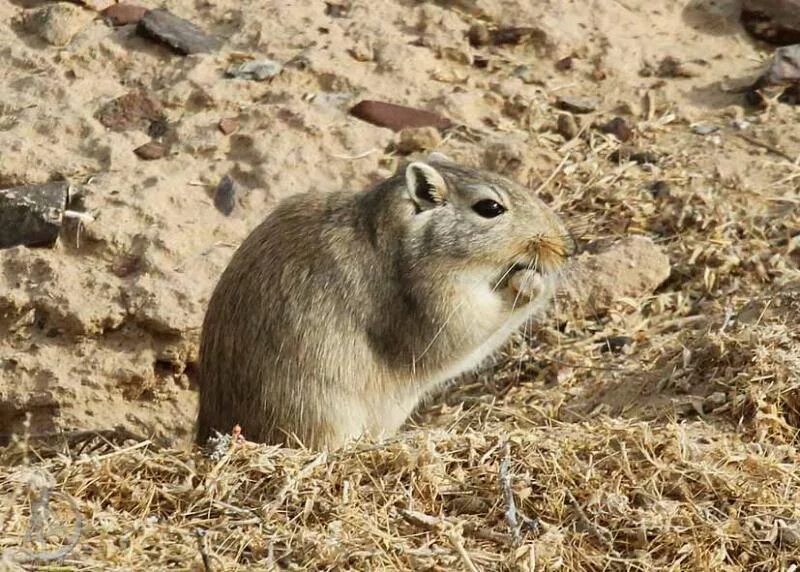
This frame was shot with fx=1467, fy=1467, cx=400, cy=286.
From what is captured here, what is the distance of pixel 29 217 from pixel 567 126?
3.16m

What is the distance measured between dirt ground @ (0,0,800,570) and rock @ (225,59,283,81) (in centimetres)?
5

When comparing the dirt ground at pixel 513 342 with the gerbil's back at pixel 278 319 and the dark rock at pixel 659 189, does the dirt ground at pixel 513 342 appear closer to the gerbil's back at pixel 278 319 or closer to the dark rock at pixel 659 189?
the dark rock at pixel 659 189

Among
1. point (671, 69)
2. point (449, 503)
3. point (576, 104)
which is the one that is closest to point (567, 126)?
point (576, 104)

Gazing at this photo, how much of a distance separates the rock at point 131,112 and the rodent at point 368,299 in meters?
2.05

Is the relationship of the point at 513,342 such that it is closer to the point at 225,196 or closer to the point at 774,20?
the point at 225,196

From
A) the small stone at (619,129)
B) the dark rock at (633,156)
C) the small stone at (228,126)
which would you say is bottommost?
the dark rock at (633,156)

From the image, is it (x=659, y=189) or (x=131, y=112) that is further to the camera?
(x=131, y=112)

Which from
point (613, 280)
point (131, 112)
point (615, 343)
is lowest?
point (615, 343)

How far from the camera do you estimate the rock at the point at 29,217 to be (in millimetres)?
7895

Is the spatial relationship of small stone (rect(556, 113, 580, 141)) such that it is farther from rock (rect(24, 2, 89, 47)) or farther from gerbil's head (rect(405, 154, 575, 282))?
rock (rect(24, 2, 89, 47))

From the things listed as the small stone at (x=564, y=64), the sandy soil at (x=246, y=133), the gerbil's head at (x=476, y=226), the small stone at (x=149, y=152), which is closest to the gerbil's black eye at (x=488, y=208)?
the gerbil's head at (x=476, y=226)

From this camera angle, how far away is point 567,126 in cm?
874

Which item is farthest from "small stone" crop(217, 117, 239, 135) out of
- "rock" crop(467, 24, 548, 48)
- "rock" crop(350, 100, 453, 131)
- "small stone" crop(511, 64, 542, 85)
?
"small stone" crop(511, 64, 542, 85)

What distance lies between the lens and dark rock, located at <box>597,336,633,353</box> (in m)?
7.52
